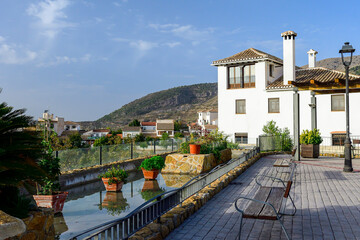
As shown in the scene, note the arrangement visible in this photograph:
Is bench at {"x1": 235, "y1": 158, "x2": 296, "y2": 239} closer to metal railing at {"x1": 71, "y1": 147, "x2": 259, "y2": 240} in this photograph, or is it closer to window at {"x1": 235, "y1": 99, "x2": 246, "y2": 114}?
metal railing at {"x1": 71, "y1": 147, "x2": 259, "y2": 240}

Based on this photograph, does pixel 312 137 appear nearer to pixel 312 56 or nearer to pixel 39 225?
pixel 39 225

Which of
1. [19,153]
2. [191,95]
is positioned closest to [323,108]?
[19,153]

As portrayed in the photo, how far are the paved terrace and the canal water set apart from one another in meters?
2.26

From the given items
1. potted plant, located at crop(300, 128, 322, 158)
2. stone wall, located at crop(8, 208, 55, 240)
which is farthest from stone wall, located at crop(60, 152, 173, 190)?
potted plant, located at crop(300, 128, 322, 158)

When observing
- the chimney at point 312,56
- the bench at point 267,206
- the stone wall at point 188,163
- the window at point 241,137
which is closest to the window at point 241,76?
the window at point 241,137

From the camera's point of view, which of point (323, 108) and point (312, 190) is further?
point (323, 108)

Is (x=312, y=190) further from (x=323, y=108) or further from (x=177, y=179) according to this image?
(x=323, y=108)

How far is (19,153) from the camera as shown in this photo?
3.55 metres

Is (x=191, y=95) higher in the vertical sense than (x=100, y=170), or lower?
higher

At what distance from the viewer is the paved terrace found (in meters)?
5.41

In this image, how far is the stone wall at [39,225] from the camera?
139 inches

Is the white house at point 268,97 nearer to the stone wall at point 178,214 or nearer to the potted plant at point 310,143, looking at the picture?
the potted plant at point 310,143

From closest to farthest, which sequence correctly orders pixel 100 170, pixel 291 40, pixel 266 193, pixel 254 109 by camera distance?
pixel 266 193, pixel 100 170, pixel 291 40, pixel 254 109

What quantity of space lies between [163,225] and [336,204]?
428cm
